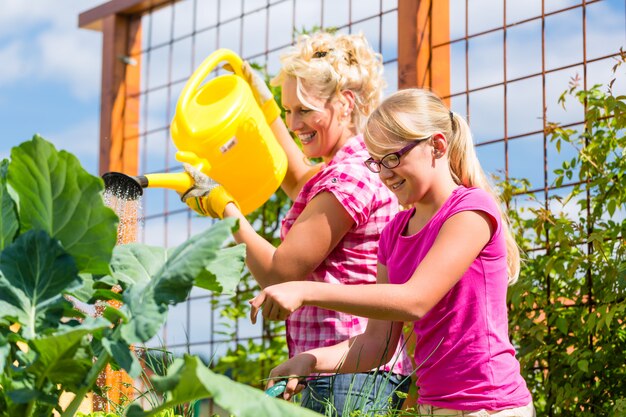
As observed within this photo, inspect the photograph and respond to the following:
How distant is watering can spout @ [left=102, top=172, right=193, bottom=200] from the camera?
7.47ft

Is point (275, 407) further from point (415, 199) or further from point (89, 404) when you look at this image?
point (89, 404)

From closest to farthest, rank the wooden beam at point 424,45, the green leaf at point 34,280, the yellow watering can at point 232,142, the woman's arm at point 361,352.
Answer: the green leaf at point 34,280, the woman's arm at point 361,352, the yellow watering can at point 232,142, the wooden beam at point 424,45

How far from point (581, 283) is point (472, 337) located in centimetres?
133

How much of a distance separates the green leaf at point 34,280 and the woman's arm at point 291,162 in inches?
62.3

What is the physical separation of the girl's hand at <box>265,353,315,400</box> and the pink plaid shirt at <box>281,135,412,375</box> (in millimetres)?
234

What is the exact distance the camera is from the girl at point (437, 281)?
1.48 metres

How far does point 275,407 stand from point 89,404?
1.50m

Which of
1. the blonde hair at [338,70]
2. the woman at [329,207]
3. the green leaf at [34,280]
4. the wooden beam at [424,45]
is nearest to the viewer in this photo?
the green leaf at [34,280]

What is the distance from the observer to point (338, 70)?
221 cm

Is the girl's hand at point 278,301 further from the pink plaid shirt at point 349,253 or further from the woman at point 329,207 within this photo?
the pink plaid shirt at point 349,253

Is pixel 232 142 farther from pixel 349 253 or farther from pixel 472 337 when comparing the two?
pixel 472 337

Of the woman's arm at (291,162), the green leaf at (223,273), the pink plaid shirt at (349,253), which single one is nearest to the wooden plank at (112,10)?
the woman's arm at (291,162)

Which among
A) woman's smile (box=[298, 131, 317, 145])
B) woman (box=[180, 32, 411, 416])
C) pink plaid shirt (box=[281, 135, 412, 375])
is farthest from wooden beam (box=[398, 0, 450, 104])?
pink plaid shirt (box=[281, 135, 412, 375])

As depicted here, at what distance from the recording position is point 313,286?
135 cm
